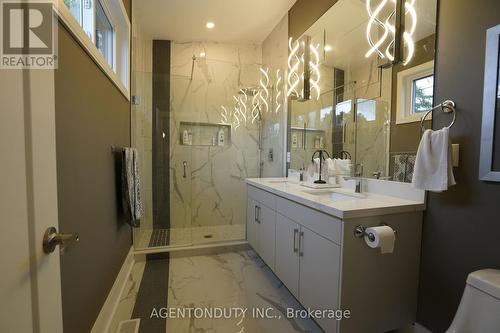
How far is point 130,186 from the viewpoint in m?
1.97

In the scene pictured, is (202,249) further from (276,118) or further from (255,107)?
(255,107)

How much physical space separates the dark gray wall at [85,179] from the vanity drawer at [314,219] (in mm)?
1314

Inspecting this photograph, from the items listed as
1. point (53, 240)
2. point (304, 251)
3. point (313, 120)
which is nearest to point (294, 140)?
point (313, 120)

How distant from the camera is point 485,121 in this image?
1152 millimetres

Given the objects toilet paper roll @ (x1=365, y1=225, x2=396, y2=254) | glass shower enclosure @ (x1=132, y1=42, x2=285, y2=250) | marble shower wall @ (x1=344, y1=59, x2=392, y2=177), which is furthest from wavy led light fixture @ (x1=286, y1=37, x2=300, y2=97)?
toilet paper roll @ (x1=365, y1=225, x2=396, y2=254)

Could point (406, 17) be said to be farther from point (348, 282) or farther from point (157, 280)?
point (157, 280)

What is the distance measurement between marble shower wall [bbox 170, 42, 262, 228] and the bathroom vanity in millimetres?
2099

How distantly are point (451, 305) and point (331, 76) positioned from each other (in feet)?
6.29

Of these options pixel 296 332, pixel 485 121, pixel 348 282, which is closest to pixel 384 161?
pixel 485 121

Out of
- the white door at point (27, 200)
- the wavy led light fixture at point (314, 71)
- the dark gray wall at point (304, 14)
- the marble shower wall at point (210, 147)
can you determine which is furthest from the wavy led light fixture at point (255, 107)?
the white door at point (27, 200)

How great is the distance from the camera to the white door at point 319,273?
1.35m

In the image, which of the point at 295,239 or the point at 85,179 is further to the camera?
the point at 295,239
